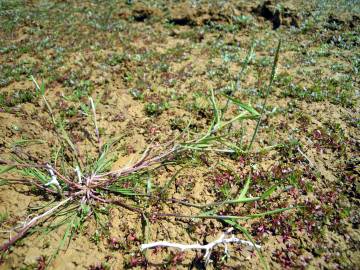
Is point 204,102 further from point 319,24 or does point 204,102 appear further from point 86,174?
point 319,24

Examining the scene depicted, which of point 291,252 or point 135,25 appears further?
point 135,25

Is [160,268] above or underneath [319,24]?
underneath

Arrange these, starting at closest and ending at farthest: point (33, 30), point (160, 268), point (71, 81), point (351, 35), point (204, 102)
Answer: point (160, 268) → point (204, 102) → point (71, 81) → point (351, 35) → point (33, 30)

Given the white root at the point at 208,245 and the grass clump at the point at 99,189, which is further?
the grass clump at the point at 99,189

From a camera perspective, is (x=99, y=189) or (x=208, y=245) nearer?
(x=208, y=245)

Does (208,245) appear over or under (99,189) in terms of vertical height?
over

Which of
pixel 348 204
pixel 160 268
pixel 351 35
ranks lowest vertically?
pixel 160 268

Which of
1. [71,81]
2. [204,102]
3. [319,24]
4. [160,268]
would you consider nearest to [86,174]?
[160,268]

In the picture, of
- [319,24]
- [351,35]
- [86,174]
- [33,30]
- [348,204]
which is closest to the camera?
[348,204]

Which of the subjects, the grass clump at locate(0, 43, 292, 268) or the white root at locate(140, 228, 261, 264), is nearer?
the white root at locate(140, 228, 261, 264)

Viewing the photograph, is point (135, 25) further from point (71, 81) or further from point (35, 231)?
point (35, 231)
